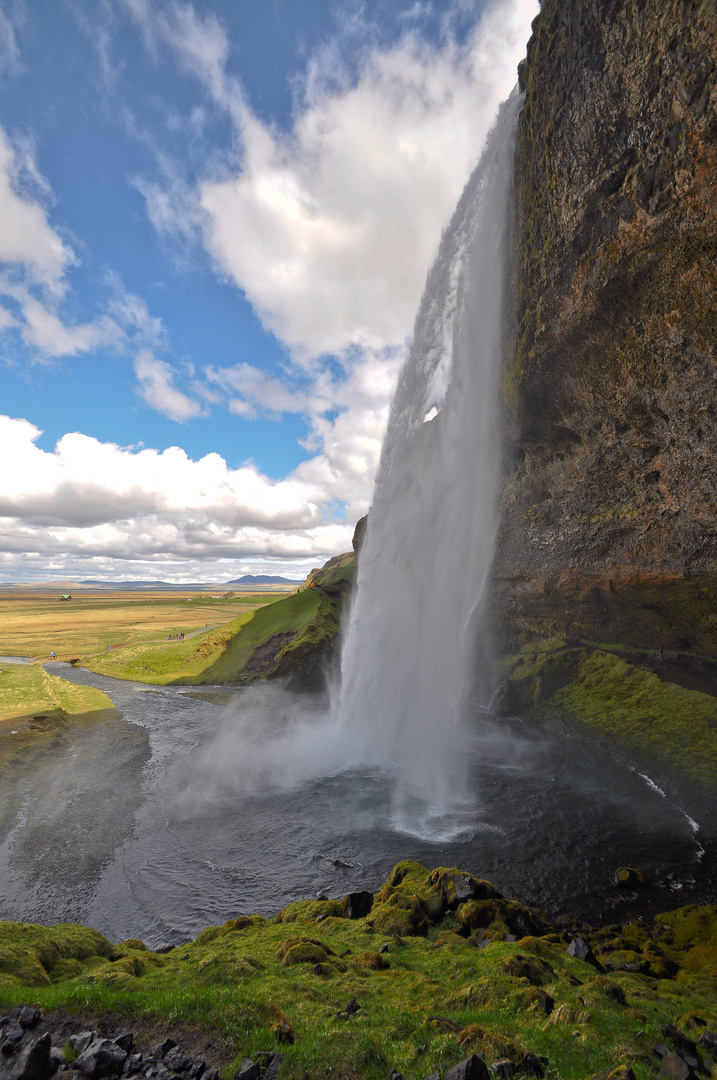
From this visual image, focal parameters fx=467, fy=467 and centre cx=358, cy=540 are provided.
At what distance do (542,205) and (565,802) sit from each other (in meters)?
34.5

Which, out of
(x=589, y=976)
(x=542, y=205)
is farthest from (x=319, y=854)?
(x=542, y=205)

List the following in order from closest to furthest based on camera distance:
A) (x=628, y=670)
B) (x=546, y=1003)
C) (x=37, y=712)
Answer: (x=546, y=1003) < (x=628, y=670) < (x=37, y=712)

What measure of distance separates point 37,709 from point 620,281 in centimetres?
5156

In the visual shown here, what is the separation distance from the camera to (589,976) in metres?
10.9

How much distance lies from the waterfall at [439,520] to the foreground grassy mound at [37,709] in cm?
2194

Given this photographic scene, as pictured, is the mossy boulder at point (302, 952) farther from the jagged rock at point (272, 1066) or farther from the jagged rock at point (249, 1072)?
the jagged rock at point (249, 1072)

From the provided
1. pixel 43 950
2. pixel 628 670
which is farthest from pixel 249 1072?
pixel 628 670

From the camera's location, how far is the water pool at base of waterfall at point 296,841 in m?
16.7

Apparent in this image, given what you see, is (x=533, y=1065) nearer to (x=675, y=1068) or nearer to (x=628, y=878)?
(x=675, y=1068)

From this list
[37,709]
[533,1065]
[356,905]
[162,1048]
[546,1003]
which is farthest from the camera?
[37,709]

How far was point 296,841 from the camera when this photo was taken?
68.0 feet

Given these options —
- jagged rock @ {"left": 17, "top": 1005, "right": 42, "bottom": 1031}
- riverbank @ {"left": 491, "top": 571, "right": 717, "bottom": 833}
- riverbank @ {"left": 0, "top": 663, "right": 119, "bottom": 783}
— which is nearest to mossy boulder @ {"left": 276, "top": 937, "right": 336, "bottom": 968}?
jagged rock @ {"left": 17, "top": 1005, "right": 42, "bottom": 1031}

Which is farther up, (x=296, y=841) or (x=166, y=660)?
(x=296, y=841)

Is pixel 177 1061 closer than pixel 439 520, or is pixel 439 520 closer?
pixel 177 1061
